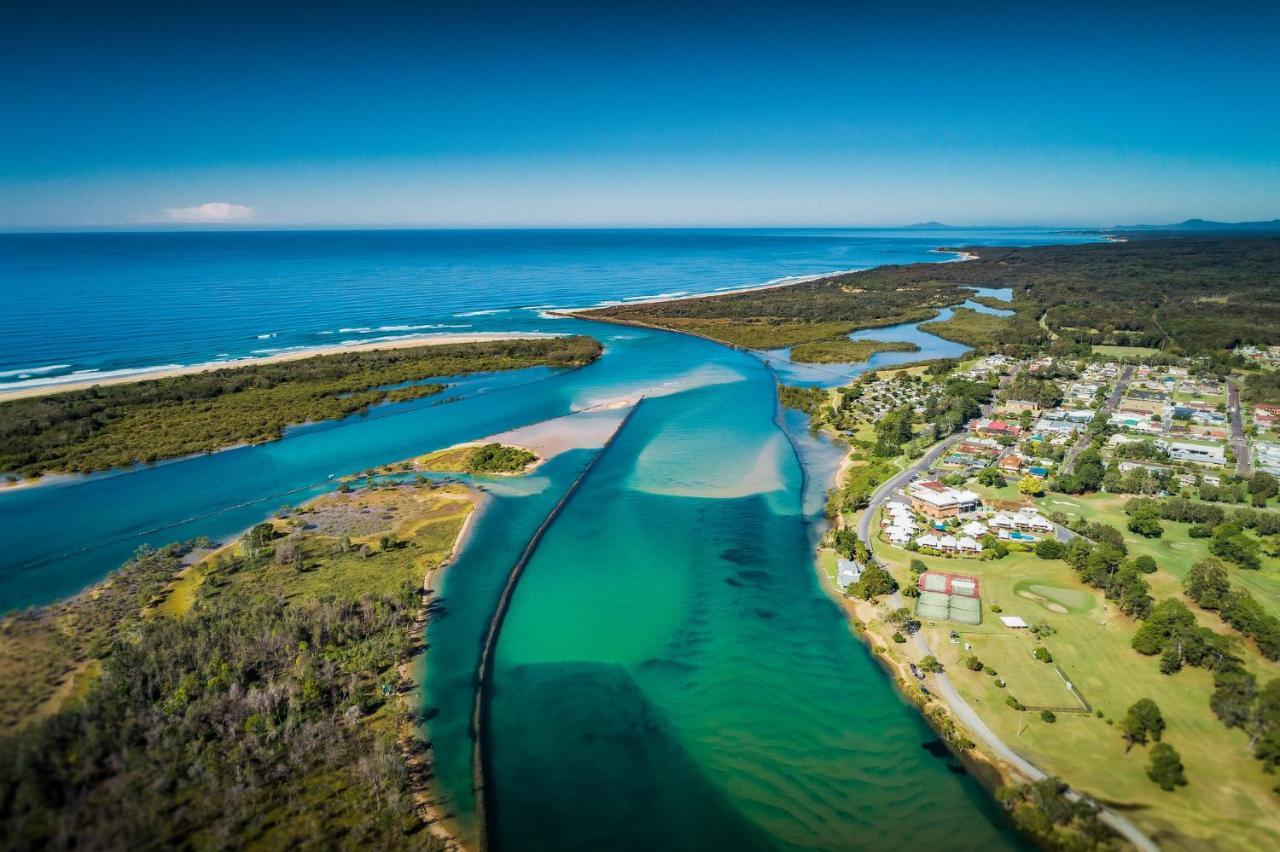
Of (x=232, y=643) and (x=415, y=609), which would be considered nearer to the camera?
(x=232, y=643)

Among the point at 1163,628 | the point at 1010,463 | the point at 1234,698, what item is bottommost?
the point at 1234,698

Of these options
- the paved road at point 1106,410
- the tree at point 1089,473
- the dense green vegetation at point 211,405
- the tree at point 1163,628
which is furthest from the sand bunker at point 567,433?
the tree at point 1163,628

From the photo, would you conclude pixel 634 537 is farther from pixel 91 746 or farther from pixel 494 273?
pixel 494 273

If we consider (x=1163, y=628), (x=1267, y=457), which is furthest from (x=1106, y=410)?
(x=1163, y=628)

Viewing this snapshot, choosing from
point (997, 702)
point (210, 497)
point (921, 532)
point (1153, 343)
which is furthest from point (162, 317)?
point (1153, 343)

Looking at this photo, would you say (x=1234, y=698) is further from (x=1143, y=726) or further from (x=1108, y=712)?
(x=1108, y=712)
